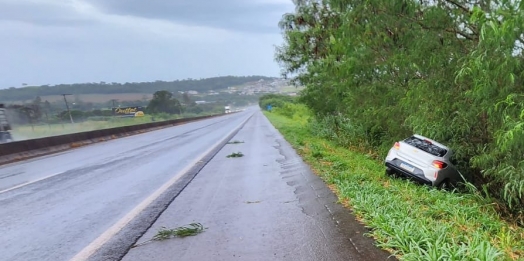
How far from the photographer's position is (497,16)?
16.1ft

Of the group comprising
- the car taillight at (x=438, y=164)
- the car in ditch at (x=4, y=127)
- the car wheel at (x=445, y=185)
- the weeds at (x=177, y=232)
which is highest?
the car in ditch at (x=4, y=127)

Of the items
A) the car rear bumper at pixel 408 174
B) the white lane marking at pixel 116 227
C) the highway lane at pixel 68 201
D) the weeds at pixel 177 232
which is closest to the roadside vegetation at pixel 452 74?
the car rear bumper at pixel 408 174

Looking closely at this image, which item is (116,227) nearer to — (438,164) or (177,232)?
(177,232)

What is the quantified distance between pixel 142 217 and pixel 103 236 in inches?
32.1

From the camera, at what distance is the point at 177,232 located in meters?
4.71

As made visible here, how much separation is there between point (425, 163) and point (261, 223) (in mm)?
5784

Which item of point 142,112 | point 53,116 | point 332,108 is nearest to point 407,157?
point 332,108

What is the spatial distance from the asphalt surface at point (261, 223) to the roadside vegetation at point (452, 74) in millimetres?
2612

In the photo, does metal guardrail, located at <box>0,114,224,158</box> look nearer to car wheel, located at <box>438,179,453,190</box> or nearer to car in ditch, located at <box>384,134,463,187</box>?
car in ditch, located at <box>384,134,463,187</box>

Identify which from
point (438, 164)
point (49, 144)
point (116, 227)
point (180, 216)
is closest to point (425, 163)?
point (438, 164)

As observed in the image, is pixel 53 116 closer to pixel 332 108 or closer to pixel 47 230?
pixel 332 108

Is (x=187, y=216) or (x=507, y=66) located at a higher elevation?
(x=507, y=66)

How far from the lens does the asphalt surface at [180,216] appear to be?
4.13 metres

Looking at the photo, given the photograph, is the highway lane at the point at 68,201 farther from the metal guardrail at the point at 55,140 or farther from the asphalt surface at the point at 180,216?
the metal guardrail at the point at 55,140
